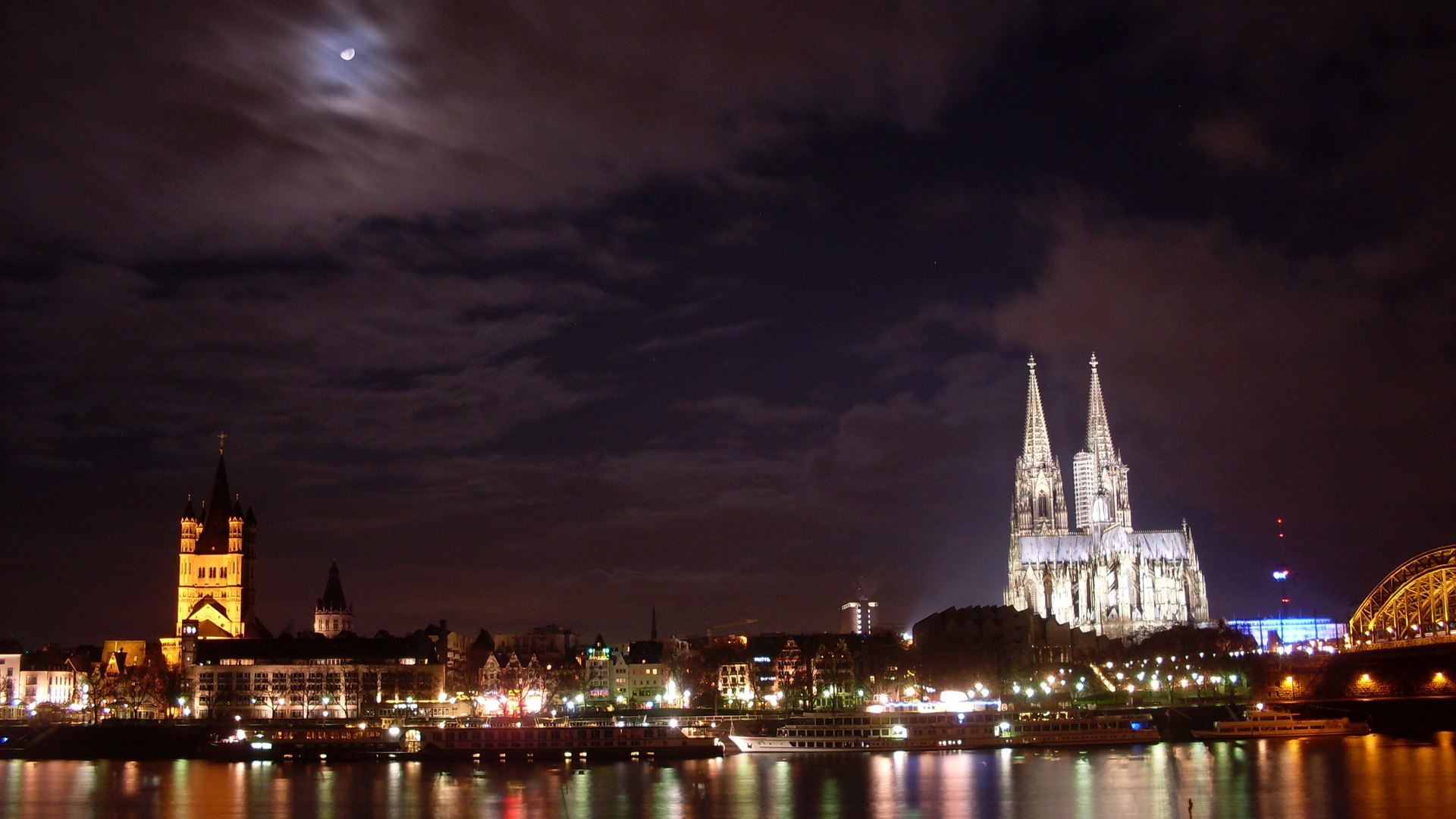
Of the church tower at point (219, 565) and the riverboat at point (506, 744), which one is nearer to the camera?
Answer: the riverboat at point (506, 744)

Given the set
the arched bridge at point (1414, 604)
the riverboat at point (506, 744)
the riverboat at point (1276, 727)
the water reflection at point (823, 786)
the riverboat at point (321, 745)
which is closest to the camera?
the water reflection at point (823, 786)

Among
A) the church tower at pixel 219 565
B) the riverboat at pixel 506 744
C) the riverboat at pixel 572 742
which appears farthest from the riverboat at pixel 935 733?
the church tower at pixel 219 565

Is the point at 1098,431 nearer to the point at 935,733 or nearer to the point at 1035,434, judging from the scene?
the point at 1035,434

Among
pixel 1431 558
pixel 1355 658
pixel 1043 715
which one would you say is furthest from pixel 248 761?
pixel 1431 558

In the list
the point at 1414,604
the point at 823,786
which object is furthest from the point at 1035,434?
the point at 823,786

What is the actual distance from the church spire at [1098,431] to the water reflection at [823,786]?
92950 mm

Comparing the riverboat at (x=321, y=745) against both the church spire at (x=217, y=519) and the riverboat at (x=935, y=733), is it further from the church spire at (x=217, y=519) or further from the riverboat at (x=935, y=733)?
the church spire at (x=217, y=519)

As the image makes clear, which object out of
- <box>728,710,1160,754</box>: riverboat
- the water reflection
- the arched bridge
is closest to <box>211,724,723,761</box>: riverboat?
the water reflection

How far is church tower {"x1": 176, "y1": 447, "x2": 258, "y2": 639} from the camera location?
157 m

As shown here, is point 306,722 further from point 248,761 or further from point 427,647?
point 427,647

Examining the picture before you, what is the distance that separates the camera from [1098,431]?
182 metres

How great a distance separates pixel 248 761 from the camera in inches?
3661

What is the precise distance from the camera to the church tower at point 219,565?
15662 centimetres

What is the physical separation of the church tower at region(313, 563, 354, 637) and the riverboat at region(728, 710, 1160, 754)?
378 ft
